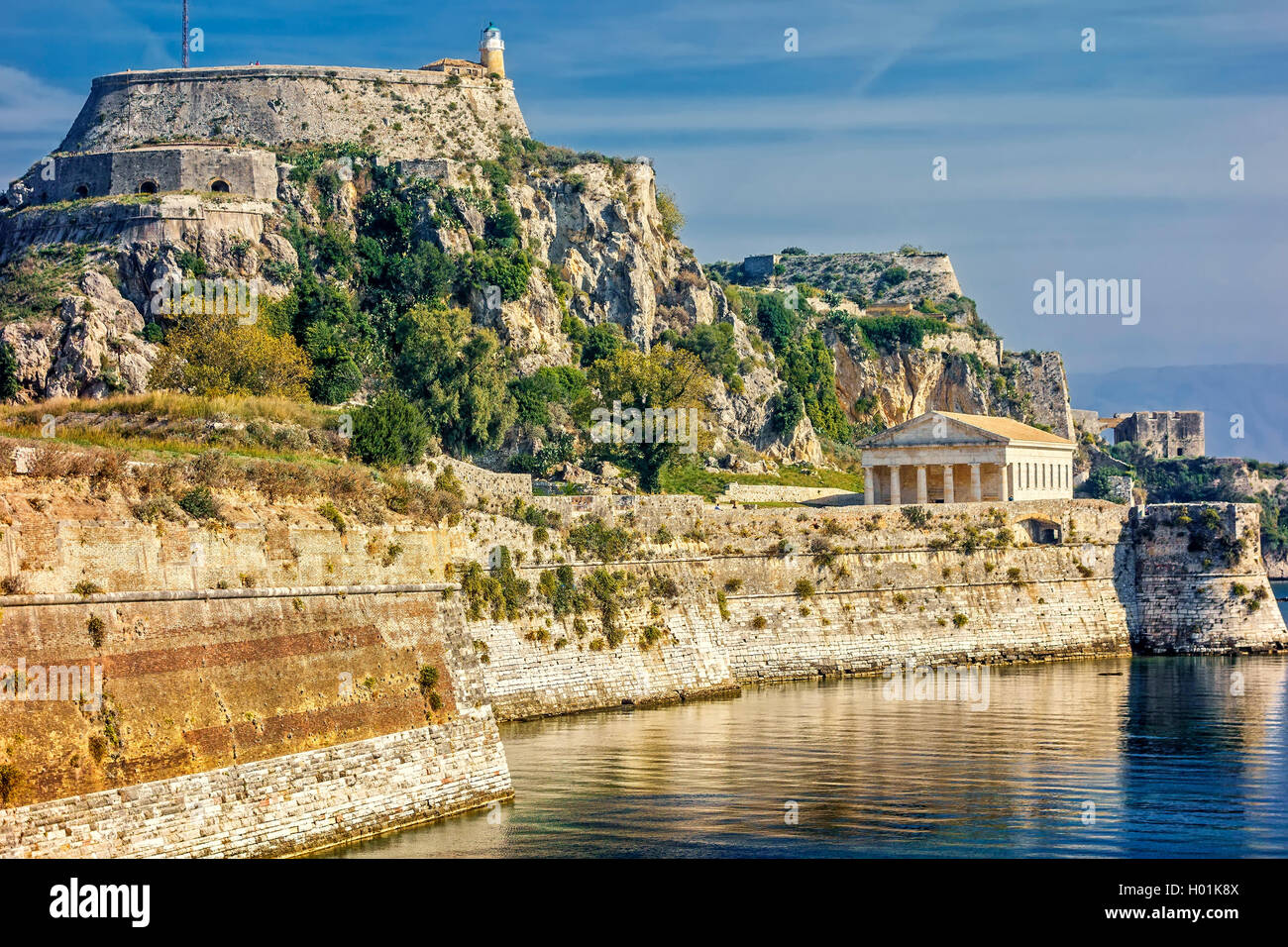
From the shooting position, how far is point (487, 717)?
Result: 103 ft

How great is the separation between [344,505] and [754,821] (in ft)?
32.7

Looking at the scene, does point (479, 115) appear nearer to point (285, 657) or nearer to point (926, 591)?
point (926, 591)

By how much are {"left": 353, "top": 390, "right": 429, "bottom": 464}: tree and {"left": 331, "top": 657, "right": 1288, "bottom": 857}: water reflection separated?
757 cm

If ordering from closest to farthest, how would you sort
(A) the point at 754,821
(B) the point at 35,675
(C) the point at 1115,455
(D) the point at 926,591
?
(B) the point at 35,675, (A) the point at 754,821, (D) the point at 926,591, (C) the point at 1115,455

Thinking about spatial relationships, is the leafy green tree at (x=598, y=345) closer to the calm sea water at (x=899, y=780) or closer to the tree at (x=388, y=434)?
the calm sea water at (x=899, y=780)

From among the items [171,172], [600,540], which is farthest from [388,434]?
[171,172]

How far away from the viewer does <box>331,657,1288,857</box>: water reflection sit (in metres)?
28.9

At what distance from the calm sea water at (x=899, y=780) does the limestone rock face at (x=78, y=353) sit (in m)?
31.1

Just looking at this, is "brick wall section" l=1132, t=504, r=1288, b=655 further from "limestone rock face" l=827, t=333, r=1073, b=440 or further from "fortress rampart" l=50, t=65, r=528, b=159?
"limestone rock face" l=827, t=333, r=1073, b=440

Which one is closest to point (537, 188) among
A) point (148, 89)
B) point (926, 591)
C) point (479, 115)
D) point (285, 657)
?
point (479, 115)

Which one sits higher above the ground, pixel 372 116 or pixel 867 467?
pixel 372 116

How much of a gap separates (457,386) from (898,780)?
117ft

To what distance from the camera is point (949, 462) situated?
7406 centimetres

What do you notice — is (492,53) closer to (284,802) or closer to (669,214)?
(669,214)
